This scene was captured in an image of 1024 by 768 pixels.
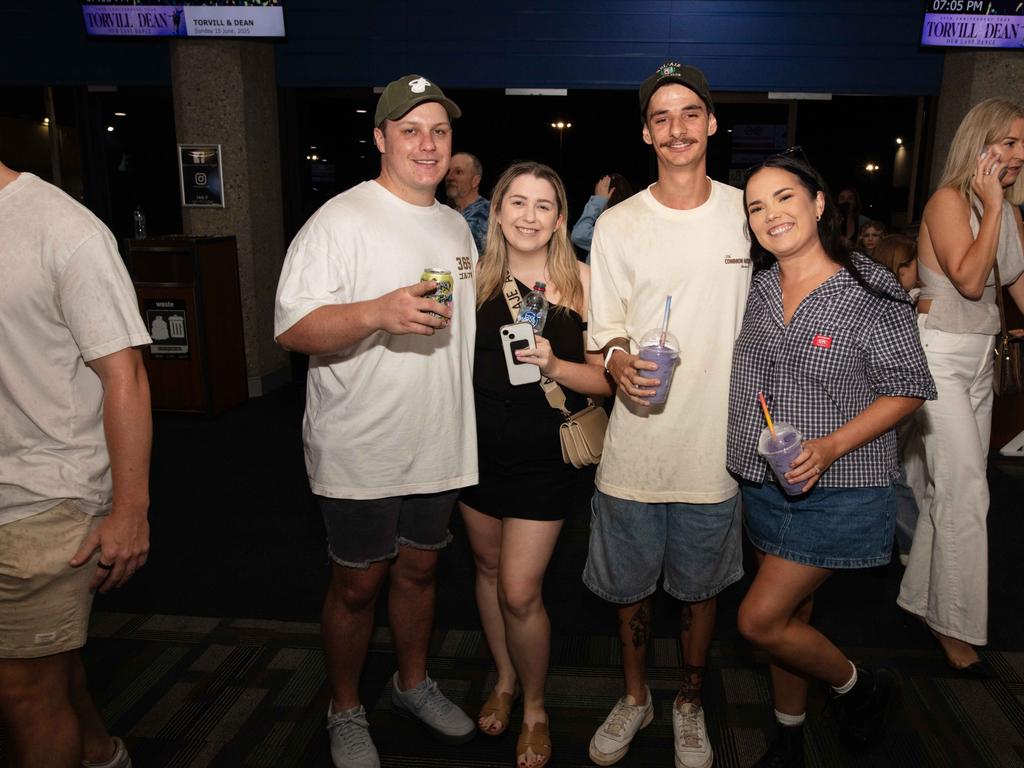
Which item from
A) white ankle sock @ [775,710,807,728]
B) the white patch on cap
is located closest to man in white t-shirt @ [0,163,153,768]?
the white patch on cap

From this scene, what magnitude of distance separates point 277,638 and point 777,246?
220 centimetres

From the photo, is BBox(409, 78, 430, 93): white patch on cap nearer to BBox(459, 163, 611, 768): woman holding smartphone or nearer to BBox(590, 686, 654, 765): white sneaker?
BBox(459, 163, 611, 768): woman holding smartphone

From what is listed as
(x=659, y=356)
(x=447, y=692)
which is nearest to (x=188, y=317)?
(x=447, y=692)

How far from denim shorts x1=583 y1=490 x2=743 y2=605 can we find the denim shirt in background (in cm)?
239

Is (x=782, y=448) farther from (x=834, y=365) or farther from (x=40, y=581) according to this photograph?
(x=40, y=581)

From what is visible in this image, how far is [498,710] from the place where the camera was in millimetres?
2387

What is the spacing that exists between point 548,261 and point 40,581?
145 cm

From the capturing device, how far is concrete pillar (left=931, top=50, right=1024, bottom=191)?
5.77 m

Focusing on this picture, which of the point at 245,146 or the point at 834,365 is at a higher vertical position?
the point at 245,146

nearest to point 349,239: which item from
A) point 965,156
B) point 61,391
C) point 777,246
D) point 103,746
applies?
point 61,391

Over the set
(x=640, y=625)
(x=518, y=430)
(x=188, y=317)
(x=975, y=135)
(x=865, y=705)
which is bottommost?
(x=865, y=705)

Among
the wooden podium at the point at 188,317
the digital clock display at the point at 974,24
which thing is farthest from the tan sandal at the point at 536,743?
the digital clock display at the point at 974,24

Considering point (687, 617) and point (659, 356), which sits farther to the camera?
point (687, 617)

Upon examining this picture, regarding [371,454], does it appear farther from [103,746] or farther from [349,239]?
[103,746]
